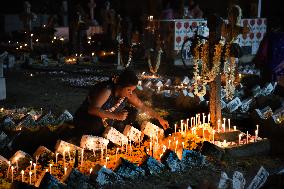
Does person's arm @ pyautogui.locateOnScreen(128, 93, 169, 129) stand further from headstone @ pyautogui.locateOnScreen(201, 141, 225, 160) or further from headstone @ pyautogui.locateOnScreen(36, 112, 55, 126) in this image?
headstone @ pyautogui.locateOnScreen(36, 112, 55, 126)

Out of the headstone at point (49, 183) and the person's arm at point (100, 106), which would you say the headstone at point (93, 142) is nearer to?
the person's arm at point (100, 106)

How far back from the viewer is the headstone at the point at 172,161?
21.5ft

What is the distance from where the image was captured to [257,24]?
19.1 meters

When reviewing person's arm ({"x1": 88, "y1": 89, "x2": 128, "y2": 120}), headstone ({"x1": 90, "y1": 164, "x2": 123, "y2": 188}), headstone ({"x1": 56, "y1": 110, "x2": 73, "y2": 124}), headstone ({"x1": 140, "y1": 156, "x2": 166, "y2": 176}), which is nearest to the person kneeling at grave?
person's arm ({"x1": 88, "y1": 89, "x2": 128, "y2": 120})

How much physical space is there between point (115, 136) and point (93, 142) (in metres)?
0.40

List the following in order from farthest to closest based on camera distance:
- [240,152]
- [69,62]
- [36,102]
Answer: [69,62]
[36,102]
[240,152]

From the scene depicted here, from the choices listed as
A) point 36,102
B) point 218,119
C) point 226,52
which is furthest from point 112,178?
point 36,102

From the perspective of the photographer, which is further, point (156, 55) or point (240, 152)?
point (156, 55)

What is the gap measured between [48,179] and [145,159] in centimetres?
137

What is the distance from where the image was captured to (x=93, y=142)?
291 inches

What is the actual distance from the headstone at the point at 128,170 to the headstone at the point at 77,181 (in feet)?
1.60

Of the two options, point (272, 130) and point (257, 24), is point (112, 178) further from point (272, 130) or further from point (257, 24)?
point (257, 24)

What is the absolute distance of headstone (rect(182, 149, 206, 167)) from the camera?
6750 millimetres

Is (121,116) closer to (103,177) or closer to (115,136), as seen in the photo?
(115,136)
